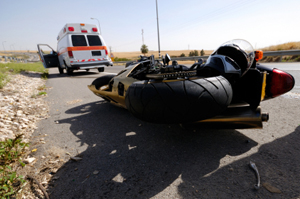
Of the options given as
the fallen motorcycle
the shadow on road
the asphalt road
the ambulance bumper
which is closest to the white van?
the ambulance bumper

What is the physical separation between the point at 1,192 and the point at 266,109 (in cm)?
359

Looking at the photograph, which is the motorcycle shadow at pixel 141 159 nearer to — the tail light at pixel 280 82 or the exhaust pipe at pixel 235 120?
the exhaust pipe at pixel 235 120

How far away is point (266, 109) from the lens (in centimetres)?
288

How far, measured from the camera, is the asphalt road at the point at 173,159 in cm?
140

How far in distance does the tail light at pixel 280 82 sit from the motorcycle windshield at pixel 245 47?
31 centimetres

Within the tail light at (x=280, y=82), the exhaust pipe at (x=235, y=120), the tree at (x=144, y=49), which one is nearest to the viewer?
the exhaust pipe at (x=235, y=120)

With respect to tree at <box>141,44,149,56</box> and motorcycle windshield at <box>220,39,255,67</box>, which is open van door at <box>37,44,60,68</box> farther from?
tree at <box>141,44,149,56</box>

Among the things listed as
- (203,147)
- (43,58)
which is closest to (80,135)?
(203,147)

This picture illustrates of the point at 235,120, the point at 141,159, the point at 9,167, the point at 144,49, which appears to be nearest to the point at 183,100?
the point at 235,120

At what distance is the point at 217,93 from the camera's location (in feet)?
5.03

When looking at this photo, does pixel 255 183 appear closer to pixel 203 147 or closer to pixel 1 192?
pixel 203 147

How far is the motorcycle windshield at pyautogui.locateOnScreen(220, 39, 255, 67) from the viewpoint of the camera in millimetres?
2018

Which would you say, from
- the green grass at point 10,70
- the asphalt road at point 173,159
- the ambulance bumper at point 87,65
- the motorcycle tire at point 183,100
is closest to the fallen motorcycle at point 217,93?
the motorcycle tire at point 183,100

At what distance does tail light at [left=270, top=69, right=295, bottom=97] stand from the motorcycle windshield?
310 millimetres
